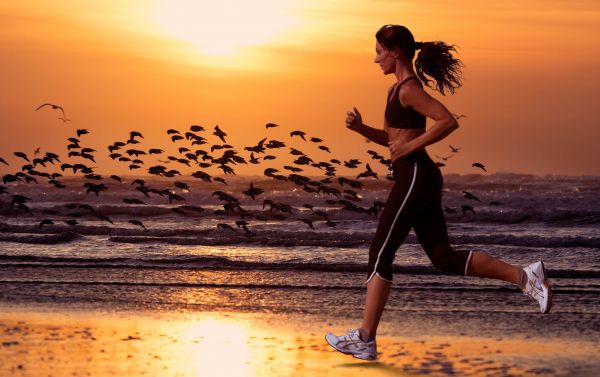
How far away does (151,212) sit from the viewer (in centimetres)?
3769

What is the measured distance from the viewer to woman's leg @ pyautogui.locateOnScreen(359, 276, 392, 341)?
7355mm

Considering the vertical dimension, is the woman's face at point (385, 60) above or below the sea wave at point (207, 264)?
above

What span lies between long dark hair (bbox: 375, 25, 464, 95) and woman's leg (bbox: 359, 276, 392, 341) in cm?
135

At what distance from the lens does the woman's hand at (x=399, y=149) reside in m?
7.11

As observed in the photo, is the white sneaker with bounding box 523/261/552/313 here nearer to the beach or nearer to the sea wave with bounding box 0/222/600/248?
the beach

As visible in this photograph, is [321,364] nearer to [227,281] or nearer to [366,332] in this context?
[366,332]

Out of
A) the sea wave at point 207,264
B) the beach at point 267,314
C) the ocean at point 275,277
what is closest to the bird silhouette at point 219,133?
the ocean at point 275,277

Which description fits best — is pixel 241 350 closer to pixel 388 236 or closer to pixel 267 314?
pixel 388 236

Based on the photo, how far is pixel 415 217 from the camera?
7277mm

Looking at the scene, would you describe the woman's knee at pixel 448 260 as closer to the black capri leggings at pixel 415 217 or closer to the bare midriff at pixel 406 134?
the black capri leggings at pixel 415 217

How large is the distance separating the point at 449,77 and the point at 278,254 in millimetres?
10576

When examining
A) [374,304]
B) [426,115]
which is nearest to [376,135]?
[426,115]

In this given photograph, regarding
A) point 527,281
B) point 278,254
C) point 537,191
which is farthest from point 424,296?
point 537,191

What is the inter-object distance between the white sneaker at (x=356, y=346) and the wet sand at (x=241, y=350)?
0.06 meters
